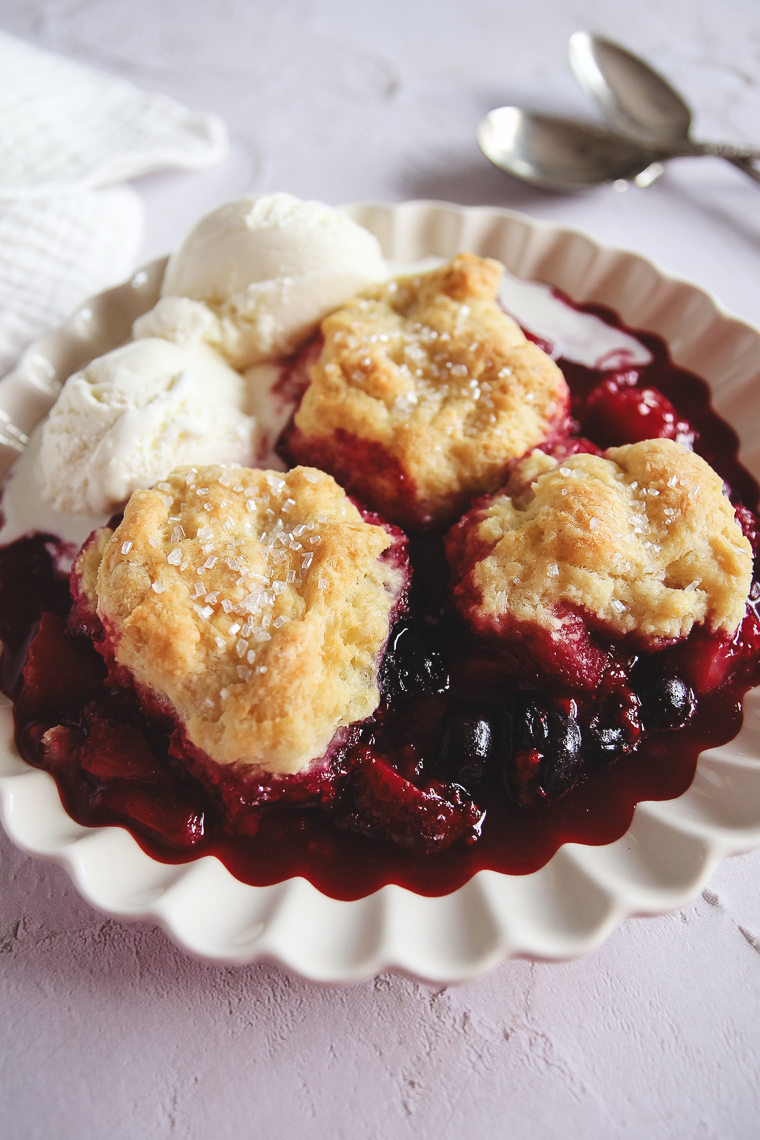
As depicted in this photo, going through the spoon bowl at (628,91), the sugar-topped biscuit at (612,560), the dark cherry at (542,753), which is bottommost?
the dark cherry at (542,753)

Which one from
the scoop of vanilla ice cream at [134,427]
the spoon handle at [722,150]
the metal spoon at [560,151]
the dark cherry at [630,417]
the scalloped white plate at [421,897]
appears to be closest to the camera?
the scalloped white plate at [421,897]

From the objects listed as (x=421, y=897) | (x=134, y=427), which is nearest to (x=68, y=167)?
(x=134, y=427)

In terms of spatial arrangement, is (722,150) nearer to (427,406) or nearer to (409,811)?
(427,406)

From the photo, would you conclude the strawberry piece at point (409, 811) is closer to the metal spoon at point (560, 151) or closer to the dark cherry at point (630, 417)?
the dark cherry at point (630, 417)

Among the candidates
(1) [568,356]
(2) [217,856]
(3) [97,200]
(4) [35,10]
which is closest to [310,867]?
(2) [217,856]

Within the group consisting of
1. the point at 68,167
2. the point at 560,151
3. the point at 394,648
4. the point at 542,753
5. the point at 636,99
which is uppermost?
the point at 636,99

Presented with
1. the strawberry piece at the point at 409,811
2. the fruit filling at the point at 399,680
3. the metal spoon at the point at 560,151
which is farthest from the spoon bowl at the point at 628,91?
the strawberry piece at the point at 409,811
